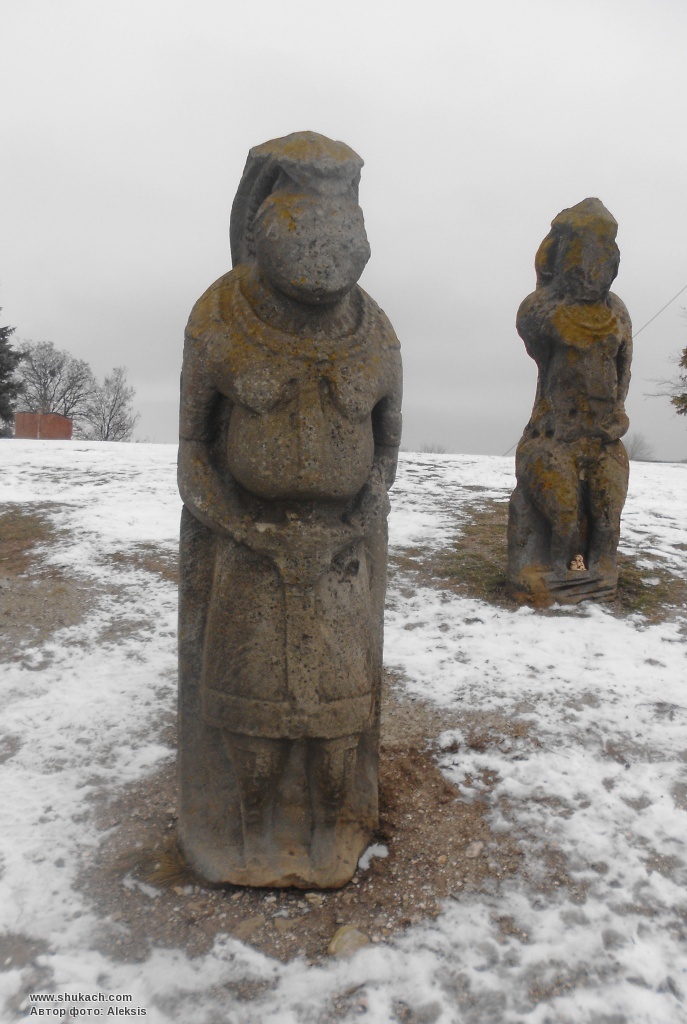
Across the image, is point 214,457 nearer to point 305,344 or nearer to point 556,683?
point 305,344

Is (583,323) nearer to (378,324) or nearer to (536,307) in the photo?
(536,307)

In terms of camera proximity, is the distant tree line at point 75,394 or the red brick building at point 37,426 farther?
the distant tree line at point 75,394

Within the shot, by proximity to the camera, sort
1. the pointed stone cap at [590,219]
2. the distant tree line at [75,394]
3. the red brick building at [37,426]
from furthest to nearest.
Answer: the distant tree line at [75,394] < the red brick building at [37,426] < the pointed stone cap at [590,219]

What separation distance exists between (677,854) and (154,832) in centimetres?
231

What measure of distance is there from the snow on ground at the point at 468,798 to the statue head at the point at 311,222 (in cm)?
240

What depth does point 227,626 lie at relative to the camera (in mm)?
3023

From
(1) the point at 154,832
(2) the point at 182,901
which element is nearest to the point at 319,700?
(2) the point at 182,901

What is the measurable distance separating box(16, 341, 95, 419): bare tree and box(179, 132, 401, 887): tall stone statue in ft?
127

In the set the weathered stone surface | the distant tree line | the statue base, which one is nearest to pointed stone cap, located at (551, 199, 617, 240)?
the statue base

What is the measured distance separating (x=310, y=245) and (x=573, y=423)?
14.1 ft

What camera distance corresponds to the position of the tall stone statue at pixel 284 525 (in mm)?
2809

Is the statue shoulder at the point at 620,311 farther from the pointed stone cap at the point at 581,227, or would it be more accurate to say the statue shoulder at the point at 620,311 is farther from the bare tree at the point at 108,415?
the bare tree at the point at 108,415

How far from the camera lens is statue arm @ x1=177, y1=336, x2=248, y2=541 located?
297 centimetres

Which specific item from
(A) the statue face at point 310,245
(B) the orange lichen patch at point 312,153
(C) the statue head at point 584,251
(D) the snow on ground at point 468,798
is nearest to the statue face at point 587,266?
(C) the statue head at point 584,251
